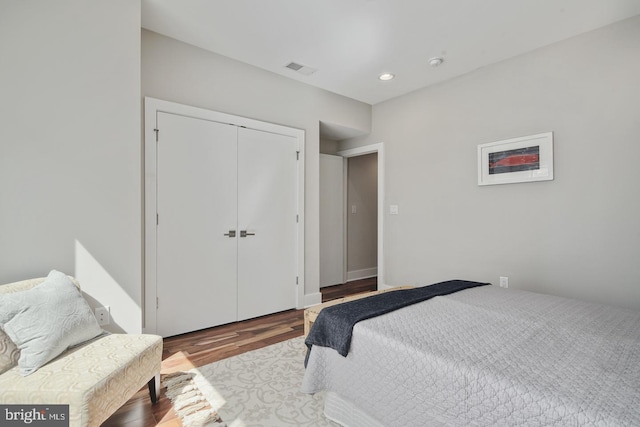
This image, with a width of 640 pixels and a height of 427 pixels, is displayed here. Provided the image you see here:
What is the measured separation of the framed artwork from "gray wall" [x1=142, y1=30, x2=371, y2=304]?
1737mm

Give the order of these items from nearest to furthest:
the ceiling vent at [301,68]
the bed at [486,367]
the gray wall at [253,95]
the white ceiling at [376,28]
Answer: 1. the bed at [486,367]
2. the white ceiling at [376,28]
3. the gray wall at [253,95]
4. the ceiling vent at [301,68]

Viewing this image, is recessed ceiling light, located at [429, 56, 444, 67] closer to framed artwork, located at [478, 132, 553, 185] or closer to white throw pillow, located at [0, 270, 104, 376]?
framed artwork, located at [478, 132, 553, 185]

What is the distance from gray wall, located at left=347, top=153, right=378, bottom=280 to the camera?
5.45m

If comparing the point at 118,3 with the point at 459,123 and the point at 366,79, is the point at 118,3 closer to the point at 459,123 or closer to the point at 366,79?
the point at 366,79

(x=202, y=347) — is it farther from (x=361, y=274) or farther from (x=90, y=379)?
(x=361, y=274)

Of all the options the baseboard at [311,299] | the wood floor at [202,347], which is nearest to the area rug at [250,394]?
the wood floor at [202,347]

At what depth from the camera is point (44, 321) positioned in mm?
1552

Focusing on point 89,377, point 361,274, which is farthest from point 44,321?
point 361,274

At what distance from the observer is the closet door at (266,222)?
339 cm

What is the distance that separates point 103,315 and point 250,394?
3.74 ft

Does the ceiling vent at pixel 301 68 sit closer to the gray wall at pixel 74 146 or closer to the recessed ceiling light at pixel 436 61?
the recessed ceiling light at pixel 436 61

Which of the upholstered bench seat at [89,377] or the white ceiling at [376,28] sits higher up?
the white ceiling at [376,28]

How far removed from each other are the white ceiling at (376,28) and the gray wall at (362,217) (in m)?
2.25

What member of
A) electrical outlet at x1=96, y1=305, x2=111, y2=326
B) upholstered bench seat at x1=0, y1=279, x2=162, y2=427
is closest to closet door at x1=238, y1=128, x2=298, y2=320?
electrical outlet at x1=96, y1=305, x2=111, y2=326
